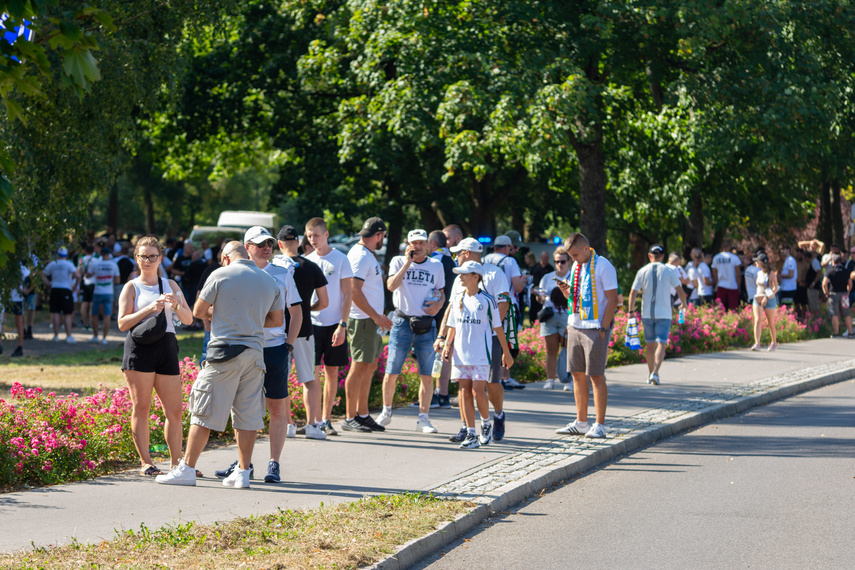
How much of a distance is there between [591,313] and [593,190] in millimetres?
13287

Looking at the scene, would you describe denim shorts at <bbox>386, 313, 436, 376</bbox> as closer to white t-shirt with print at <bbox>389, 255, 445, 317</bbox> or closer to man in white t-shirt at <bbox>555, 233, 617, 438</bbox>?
white t-shirt with print at <bbox>389, 255, 445, 317</bbox>

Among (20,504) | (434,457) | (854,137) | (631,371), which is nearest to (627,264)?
(854,137)

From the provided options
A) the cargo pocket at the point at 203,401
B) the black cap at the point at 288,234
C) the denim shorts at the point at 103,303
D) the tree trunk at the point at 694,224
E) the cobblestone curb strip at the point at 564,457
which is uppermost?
the tree trunk at the point at 694,224

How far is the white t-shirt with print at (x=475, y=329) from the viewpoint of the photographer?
876cm

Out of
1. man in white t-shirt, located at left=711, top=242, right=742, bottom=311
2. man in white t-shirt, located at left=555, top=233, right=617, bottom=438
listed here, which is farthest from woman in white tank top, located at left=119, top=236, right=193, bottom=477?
man in white t-shirt, located at left=711, top=242, right=742, bottom=311

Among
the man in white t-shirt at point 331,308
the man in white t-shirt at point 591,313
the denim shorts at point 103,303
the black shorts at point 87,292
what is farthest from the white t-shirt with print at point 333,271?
the black shorts at point 87,292

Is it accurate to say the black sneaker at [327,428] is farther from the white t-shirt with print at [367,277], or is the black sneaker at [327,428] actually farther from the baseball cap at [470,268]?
the baseball cap at [470,268]

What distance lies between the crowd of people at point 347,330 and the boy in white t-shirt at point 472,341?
0.04ft

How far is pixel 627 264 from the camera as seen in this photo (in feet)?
137

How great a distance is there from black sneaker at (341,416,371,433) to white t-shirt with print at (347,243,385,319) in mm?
1048

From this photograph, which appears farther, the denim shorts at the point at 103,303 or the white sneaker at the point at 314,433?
the denim shorts at the point at 103,303

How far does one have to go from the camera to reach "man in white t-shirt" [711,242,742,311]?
23.0 m

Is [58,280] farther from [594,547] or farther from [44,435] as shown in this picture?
[594,547]

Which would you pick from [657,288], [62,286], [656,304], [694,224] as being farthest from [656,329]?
[694,224]
